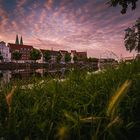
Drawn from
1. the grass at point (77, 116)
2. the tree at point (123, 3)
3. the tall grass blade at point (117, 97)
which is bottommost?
the grass at point (77, 116)

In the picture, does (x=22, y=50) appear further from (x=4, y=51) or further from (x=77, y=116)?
(x=77, y=116)

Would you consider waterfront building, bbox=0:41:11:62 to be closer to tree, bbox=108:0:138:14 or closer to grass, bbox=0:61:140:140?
tree, bbox=108:0:138:14

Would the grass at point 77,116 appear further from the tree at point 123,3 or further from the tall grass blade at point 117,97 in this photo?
the tree at point 123,3

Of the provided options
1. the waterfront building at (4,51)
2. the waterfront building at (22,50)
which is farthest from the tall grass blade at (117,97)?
the waterfront building at (22,50)

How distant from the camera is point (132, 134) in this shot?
2035 millimetres

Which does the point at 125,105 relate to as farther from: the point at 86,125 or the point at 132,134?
the point at 86,125

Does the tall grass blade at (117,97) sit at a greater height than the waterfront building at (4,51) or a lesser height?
lesser

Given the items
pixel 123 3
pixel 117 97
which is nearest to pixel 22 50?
pixel 123 3

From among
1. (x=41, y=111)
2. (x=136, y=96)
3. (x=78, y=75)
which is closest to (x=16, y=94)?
(x=41, y=111)

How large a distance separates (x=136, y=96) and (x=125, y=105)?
25 cm

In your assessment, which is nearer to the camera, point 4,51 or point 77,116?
point 77,116

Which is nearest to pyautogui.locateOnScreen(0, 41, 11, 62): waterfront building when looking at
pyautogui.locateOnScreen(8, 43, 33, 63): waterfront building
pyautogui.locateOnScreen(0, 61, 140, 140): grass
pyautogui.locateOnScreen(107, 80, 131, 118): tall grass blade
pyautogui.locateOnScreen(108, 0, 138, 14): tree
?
→ pyautogui.locateOnScreen(8, 43, 33, 63): waterfront building

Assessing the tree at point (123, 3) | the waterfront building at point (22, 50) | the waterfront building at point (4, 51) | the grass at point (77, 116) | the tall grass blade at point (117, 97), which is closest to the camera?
the tall grass blade at point (117, 97)

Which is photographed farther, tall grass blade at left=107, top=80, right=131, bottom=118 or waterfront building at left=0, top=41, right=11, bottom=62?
waterfront building at left=0, top=41, right=11, bottom=62
